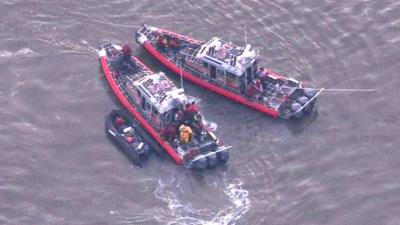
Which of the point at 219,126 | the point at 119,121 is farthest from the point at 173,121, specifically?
the point at 119,121

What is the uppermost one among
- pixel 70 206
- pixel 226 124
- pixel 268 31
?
pixel 268 31

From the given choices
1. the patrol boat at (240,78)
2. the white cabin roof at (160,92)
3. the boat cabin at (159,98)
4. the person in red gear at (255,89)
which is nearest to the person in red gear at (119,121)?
the boat cabin at (159,98)

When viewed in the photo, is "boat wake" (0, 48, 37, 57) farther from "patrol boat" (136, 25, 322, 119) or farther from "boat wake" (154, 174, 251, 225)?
"boat wake" (154, 174, 251, 225)

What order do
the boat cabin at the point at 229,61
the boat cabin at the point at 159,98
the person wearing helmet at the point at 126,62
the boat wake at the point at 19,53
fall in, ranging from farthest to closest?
the boat wake at the point at 19,53 → the person wearing helmet at the point at 126,62 → the boat cabin at the point at 229,61 → the boat cabin at the point at 159,98

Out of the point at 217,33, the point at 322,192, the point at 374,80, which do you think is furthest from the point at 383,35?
the point at 322,192

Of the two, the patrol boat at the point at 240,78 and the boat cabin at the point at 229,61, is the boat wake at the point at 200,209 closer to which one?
the patrol boat at the point at 240,78

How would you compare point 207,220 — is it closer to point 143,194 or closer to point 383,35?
point 143,194

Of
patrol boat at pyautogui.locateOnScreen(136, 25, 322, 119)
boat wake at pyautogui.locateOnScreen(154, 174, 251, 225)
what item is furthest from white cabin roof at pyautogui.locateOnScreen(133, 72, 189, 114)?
boat wake at pyautogui.locateOnScreen(154, 174, 251, 225)

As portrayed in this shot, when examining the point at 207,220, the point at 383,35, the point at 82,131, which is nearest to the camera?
the point at 207,220
